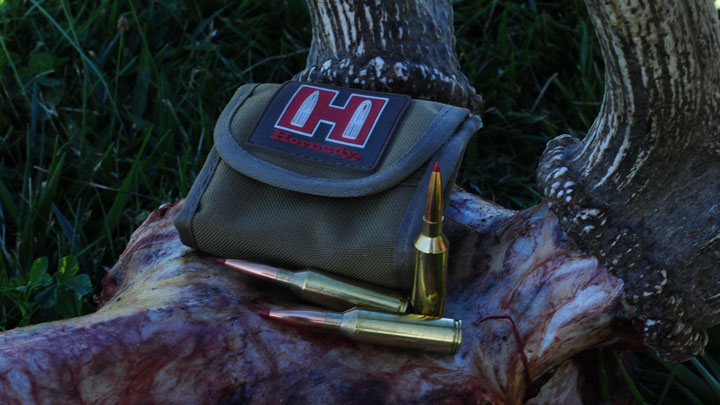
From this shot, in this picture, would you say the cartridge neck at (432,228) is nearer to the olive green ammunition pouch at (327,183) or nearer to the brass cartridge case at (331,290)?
the olive green ammunition pouch at (327,183)

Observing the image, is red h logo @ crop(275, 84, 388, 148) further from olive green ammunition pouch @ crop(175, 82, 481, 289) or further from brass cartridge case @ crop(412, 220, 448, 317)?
brass cartridge case @ crop(412, 220, 448, 317)

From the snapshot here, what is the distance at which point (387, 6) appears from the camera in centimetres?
206

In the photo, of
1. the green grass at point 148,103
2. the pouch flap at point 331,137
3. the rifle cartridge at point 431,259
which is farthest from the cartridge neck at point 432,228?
the green grass at point 148,103

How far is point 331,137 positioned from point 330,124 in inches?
1.6

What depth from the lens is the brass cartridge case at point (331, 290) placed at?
1.57 metres

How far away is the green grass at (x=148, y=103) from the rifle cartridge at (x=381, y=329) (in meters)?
0.77

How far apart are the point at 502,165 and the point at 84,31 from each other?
163cm

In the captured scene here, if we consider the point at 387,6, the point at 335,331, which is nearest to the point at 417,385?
the point at 335,331

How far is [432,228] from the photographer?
1.47m

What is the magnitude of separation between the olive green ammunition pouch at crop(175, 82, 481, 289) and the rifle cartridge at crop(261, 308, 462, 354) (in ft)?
0.47

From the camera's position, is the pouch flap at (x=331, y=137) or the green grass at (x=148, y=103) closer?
the pouch flap at (x=331, y=137)

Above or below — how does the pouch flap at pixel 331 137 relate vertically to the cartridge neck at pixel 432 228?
above

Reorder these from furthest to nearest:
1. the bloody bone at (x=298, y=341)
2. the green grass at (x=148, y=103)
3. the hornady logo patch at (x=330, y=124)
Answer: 1. the green grass at (x=148, y=103)
2. the hornady logo patch at (x=330, y=124)
3. the bloody bone at (x=298, y=341)

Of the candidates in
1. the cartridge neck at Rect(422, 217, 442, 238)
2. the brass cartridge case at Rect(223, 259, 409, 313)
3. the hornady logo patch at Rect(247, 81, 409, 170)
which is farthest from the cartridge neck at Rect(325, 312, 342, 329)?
the hornady logo patch at Rect(247, 81, 409, 170)
